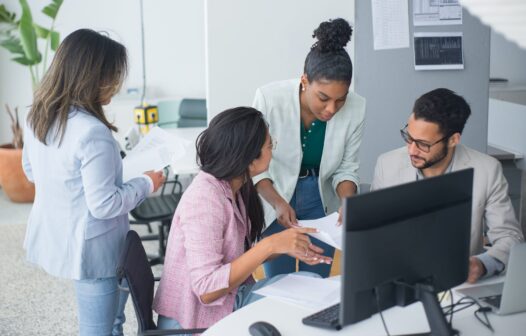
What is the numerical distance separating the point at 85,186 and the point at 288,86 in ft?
2.86

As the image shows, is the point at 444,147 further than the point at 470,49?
No

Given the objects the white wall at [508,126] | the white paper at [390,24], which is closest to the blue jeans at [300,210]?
the white paper at [390,24]

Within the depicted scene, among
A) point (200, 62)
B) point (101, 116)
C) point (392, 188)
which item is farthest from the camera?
point (200, 62)

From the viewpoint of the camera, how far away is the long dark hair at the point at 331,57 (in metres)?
2.43

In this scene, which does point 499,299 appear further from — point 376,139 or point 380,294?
point 376,139

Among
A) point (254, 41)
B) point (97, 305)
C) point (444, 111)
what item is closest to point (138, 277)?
point (97, 305)

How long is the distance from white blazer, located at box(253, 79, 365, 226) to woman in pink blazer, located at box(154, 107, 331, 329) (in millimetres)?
417

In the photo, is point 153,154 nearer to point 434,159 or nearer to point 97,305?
point 97,305

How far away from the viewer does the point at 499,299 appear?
201 centimetres

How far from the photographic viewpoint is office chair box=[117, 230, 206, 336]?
2.05 metres

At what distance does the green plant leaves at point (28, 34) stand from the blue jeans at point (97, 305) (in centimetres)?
348

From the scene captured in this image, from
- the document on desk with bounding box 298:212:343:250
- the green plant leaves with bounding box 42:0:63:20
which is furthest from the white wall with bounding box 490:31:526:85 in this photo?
the document on desk with bounding box 298:212:343:250

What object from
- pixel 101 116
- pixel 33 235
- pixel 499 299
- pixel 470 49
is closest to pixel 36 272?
pixel 33 235

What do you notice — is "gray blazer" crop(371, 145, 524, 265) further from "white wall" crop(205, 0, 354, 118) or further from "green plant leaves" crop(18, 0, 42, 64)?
"green plant leaves" crop(18, 0, 42, 64)
